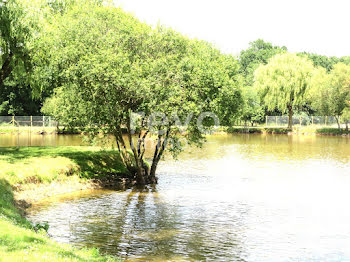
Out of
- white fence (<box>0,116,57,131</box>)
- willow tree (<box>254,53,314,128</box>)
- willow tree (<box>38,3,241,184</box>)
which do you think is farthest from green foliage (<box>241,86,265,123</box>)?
willow tree (<box>38,3,241,184</box>)

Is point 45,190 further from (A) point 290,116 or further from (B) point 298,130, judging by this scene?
(A) point 290,116

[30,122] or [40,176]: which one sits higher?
[30,122]

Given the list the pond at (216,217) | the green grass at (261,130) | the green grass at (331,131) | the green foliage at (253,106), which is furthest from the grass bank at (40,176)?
the green foliage at (253,106)

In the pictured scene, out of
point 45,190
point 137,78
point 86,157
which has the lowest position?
point 45,190

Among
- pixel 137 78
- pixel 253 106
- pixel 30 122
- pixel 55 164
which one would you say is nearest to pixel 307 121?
pixel 253 106

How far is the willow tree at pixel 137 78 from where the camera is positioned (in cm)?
2169

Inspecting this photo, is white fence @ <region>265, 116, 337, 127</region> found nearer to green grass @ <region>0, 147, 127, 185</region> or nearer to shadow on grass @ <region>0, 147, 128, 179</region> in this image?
shadow on grass @ <region>0, 147, 128, 179</region>

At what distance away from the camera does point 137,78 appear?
71.4 feet

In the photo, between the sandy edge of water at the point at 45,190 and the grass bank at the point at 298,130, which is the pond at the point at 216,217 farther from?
the grass bank at the point at 298,130

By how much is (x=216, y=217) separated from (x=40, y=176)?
9.03 m

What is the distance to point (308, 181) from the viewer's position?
1067 inches

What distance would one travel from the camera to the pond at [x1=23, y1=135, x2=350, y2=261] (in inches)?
553

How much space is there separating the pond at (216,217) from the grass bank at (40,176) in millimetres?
1416

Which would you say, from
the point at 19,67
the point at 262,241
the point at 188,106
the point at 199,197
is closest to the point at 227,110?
the point at 188,106
